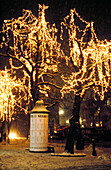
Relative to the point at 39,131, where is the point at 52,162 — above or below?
below

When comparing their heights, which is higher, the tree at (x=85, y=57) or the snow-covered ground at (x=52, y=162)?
the tree at (x=85, y=57)

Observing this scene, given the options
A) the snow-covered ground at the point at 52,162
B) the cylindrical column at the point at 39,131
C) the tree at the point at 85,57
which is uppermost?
the tree at the point at 85,57

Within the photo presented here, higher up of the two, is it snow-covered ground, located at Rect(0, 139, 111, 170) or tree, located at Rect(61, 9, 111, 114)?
tree, located at Rect(61, 9, 111, 114)

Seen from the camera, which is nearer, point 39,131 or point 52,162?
point 52,162

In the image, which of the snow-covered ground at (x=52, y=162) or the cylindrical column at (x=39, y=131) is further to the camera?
the cylindrical column at (x=39, y=131)

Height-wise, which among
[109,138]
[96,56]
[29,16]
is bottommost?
[109,138]

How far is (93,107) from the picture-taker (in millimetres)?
60906

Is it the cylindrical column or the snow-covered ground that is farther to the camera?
the cylindrical column

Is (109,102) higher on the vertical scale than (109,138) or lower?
higher

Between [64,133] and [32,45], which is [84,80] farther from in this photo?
[64,133]

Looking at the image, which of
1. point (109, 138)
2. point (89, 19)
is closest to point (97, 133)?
point (109, 138)

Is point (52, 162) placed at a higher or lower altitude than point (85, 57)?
lower

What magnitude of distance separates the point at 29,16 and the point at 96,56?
5.99 metres

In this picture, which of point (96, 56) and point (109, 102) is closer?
point (96, 56)
